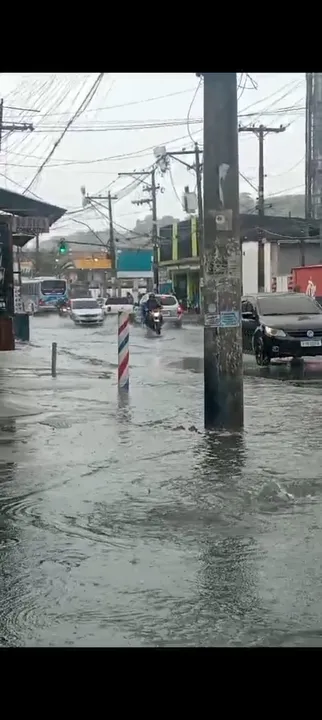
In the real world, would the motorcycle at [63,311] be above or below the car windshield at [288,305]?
below

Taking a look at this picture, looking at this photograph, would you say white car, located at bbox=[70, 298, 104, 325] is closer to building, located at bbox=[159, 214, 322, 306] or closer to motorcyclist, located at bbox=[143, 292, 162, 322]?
building, located at bbox=[159, 214, 322, 306]

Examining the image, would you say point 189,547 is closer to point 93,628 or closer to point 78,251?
point 93,628

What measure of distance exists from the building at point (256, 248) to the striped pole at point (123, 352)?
92.9 feet

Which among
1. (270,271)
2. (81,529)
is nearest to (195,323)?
(270,271)

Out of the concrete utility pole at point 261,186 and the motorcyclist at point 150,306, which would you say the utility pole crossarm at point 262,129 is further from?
the motorcyclist at point 150,306

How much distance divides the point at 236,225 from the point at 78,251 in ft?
402

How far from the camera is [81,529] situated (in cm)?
651

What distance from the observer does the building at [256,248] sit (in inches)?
1997

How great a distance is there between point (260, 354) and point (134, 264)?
61975mm

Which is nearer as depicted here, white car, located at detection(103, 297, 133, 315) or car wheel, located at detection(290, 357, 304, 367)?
car wheel, located at detection(290, 357, 304, 367)

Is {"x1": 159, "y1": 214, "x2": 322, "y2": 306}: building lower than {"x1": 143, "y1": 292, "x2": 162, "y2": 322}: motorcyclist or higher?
higher

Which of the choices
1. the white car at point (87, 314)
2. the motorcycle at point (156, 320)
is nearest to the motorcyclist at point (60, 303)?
the white car at point (87, 314)

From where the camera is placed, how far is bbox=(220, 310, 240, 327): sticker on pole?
9.84 metres

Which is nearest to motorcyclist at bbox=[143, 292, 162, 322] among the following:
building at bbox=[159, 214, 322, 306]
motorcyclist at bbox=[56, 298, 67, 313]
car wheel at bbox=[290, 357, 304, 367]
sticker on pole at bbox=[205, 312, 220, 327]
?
building at bbox=[159, 214, 322, 306]
